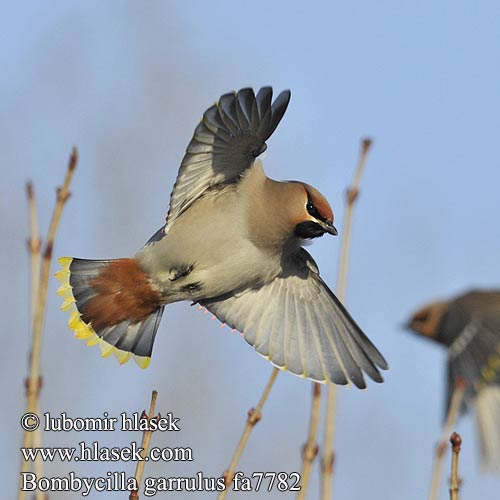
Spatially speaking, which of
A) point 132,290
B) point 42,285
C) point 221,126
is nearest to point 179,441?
point 132,290

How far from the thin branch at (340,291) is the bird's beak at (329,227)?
0.64m

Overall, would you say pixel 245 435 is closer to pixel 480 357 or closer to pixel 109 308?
pixel 109 308

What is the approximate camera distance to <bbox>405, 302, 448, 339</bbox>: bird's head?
7.19 metres

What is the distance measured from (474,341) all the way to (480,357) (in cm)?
17

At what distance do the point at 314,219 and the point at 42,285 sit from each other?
156 centimetres

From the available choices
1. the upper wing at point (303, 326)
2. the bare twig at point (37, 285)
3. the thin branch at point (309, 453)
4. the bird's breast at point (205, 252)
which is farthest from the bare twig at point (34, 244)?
the upper wing at point (303, 326)

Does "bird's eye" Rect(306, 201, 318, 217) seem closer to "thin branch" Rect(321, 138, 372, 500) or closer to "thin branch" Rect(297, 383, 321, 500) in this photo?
"thin branch" Rect(321, 138, 372, 500)

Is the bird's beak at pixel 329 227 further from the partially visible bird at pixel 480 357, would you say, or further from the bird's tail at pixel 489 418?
the bird's tail at pixel 489 418

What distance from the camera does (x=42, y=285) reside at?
2.80 m

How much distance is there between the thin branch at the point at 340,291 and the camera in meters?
3.00

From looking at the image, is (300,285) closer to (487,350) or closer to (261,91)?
(261,91)

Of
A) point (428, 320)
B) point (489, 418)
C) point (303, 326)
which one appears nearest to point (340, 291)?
point (303, 326)

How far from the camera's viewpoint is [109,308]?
14.3 ft

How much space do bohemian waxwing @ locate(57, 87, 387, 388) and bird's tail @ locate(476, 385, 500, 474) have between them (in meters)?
1.31
